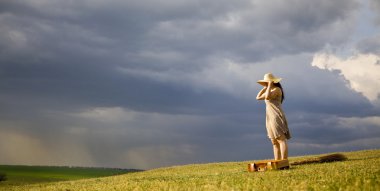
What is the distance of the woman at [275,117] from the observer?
71.2 ft

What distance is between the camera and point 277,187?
10805mm

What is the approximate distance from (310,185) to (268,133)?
11.5 m

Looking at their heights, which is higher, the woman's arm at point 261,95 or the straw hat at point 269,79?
the straw hat at point 269,79

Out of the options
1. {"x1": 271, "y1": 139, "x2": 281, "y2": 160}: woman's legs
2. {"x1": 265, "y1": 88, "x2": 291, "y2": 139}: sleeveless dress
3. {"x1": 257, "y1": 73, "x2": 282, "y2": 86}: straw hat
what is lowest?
{"x1": 271, "y1": 139, "x2": 281, "y2": 160}: woman's legs

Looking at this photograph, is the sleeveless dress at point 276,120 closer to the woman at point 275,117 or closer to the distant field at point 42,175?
the woman at point 275,117

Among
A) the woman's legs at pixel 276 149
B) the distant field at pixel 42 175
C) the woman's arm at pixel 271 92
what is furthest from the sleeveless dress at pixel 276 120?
the distant field at pixel 42 175

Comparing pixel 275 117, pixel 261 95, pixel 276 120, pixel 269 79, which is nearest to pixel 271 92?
pixel 269 79

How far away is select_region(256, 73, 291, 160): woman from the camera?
71.2 ft

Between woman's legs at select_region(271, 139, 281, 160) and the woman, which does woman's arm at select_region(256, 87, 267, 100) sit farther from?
woman's legs at select_region(271, 139, 281, 160)

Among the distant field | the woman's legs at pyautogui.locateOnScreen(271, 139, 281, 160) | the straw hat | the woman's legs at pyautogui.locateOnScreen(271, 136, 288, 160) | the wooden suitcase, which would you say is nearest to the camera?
the wooden suitcase

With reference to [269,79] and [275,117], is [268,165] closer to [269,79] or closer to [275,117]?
[275,117]

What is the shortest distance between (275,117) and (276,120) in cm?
18

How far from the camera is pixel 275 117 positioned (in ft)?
71.8

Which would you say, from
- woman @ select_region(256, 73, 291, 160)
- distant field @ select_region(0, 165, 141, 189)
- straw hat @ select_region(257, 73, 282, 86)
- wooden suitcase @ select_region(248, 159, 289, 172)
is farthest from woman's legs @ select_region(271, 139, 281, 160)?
distant field @ select_region(0, 165, 141, 189)
